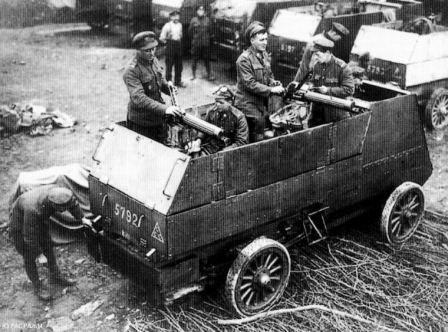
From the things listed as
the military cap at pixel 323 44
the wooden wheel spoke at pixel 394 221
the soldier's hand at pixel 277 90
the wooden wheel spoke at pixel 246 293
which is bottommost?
the wooden wheel spoke at pixel 246 293

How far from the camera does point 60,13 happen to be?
1959 centimetres

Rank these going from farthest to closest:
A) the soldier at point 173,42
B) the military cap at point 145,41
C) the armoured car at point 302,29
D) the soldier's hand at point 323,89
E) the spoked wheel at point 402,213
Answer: the soldier at point 173,42 → the armoured car at point 302,29 → the spoked wheel at point 402,213 → the soldier's hand at point 323,89 → the military cap at point 145,41

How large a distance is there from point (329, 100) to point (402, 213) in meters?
1.73

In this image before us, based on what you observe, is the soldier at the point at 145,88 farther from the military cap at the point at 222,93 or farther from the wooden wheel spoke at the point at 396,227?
the wooden wheel spoke at the point at 396,227

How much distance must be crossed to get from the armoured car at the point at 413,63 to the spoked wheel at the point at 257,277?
4921 mm

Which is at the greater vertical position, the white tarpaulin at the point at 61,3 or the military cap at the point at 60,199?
the white tarpaulin at the point at 61,3

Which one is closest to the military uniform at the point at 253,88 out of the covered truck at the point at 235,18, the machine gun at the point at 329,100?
the machine gun at the point at 329,100

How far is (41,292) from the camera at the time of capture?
596 cm

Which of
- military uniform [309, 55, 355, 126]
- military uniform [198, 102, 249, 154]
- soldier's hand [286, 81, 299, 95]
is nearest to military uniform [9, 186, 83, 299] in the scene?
military uniform [198, 102, 249, 154]

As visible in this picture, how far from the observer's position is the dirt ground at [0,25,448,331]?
5793 millimetres

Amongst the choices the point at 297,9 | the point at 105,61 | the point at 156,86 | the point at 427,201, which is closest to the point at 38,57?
the point at 105,61

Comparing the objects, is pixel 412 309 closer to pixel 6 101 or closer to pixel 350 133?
pixel 350 133

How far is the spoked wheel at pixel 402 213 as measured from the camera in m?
6.52

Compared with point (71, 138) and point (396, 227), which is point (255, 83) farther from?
point (71, 138)
